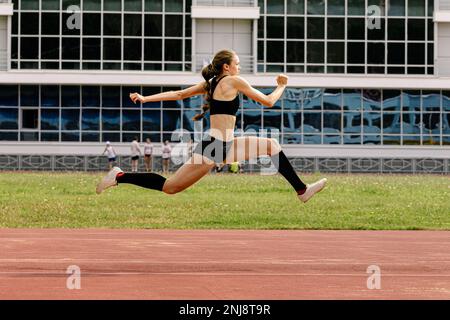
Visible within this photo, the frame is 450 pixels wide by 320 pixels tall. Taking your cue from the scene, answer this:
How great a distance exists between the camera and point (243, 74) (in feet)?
171

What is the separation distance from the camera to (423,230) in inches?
838

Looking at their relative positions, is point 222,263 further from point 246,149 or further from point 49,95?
point 49,95

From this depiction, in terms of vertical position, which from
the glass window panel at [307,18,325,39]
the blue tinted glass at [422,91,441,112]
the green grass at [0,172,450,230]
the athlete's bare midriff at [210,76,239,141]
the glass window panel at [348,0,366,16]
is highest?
the glass window panel at [348,0,366,16]

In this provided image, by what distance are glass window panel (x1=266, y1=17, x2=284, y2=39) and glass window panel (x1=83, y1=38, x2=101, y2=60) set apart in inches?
336

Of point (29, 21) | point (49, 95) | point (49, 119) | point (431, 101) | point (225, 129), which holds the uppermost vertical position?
point (29, 21)

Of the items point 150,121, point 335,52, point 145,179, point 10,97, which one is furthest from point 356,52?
point 145,179

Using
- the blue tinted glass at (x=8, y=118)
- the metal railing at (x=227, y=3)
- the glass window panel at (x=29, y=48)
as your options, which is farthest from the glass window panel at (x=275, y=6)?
the blue tinted glass at (x=8, y=118)

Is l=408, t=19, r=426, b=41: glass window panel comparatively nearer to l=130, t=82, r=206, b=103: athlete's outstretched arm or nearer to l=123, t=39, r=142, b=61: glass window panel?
l=123, t=39, r=142, b=61: glass window panel

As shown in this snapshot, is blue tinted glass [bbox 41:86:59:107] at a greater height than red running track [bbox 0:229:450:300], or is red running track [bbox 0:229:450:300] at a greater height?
blue tinted glass [bbox 41:86:59:107]

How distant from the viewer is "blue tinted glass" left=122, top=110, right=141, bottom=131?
52.6 metres

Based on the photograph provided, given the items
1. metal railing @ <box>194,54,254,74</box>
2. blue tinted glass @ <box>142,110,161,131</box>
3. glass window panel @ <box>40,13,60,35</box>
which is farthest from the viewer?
blue tinted glass @ <box>142,110,161,131</box>

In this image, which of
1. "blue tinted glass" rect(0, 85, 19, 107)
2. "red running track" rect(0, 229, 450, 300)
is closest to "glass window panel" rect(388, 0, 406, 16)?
"blue tinted glass" rect(0, 85, 19, 107)

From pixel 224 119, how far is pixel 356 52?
44.0m

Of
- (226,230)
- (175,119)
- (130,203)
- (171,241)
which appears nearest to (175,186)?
(171,241)
